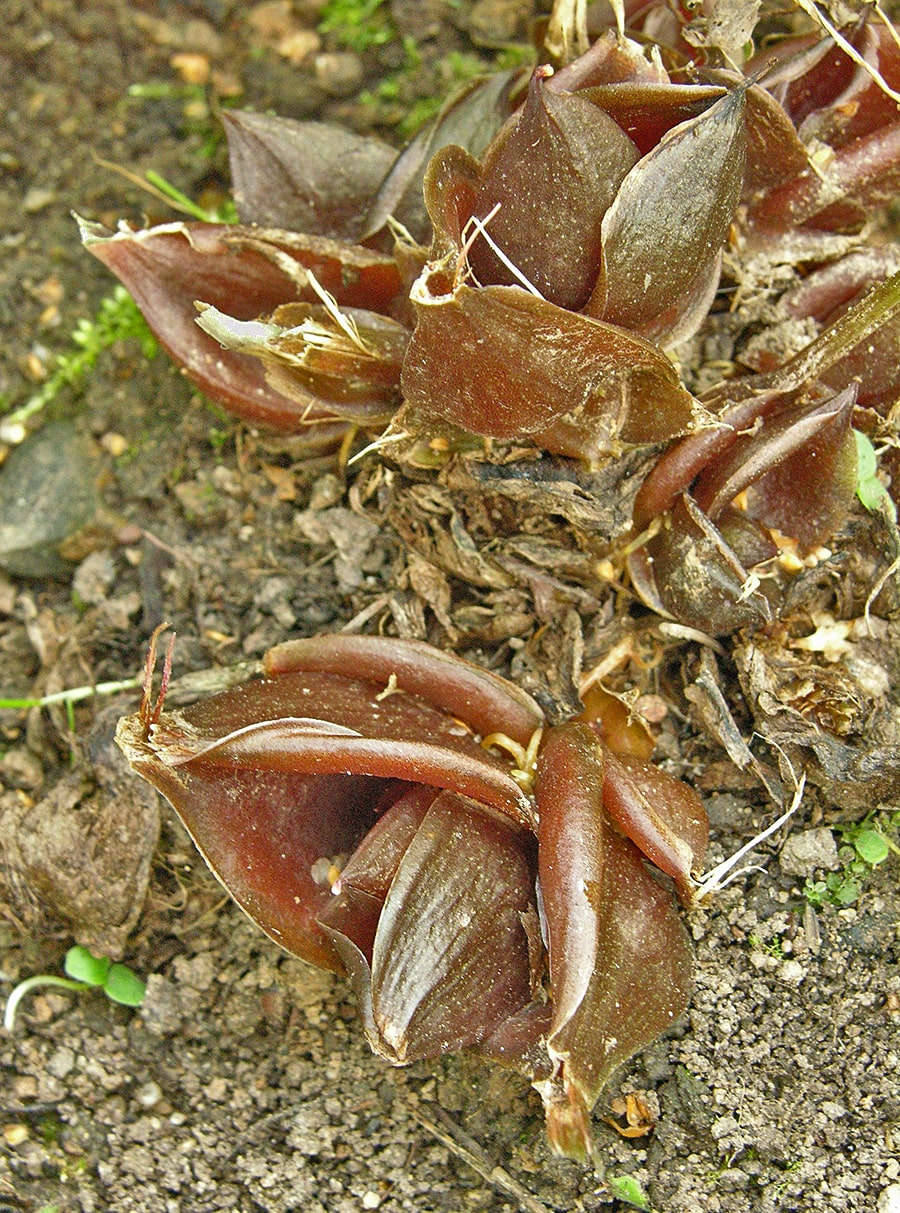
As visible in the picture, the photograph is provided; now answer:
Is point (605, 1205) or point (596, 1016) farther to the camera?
point (605, 1205)

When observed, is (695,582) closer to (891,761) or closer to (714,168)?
(891,761)

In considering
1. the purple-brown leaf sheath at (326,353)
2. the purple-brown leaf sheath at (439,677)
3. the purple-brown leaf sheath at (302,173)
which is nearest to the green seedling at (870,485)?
the purple-brown leaf sheath at (439,677)

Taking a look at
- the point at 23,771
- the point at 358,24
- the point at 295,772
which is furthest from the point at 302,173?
the point at 23,771

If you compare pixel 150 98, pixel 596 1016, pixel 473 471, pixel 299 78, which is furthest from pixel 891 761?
pixel 150 98

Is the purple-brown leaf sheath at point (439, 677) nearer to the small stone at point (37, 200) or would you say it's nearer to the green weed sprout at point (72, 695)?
the green weed sprout at point (72, 695)

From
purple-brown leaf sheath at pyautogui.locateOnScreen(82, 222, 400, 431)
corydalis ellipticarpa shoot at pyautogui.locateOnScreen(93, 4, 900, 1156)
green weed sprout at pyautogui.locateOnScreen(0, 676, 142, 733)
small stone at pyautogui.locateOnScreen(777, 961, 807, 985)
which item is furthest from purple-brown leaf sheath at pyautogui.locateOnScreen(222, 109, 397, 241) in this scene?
small stone at pyautogui.locateOnScreen(777, 961, 807, 985)

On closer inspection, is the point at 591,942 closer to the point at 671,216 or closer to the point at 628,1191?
the point at 628,1191

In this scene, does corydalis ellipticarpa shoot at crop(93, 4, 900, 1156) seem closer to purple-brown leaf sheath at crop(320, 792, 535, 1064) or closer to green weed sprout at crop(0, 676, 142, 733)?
purple-brown leaf sheath at crop(320, 792, 535, 1064)
